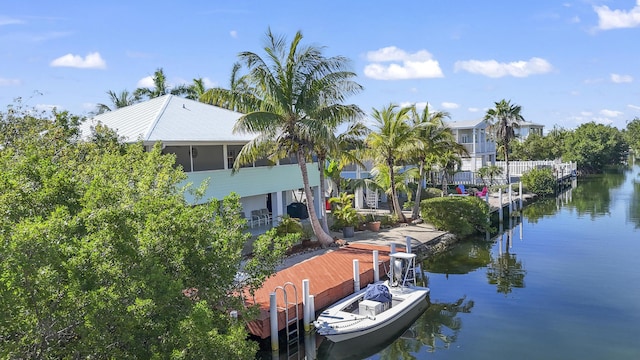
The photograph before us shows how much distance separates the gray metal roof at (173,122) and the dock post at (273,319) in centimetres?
860

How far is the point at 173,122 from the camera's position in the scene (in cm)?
2170

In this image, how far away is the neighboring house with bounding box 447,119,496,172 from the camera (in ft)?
176

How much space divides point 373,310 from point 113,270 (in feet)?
32.7

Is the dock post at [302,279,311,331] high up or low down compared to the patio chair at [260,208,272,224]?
down

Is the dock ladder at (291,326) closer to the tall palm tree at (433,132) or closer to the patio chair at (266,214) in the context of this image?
the patio chair at (266,214)

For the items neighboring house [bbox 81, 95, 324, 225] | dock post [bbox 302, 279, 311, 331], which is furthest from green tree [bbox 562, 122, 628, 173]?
dock post [bbox 302, 279, 311, 331]

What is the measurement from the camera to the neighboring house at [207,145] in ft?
67.3

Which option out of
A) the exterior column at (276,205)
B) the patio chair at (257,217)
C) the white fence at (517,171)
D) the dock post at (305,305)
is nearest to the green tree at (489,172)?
the white fence at (517,171)

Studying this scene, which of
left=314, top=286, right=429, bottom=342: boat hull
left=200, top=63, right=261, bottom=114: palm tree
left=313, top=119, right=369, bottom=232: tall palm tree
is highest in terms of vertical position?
left=200, top=63, right=261, bottom=114: palm tree

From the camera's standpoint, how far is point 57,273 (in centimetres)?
627

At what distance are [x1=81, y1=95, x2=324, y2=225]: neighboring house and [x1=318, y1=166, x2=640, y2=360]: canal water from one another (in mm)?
8519

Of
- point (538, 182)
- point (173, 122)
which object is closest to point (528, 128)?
point (538, 182)

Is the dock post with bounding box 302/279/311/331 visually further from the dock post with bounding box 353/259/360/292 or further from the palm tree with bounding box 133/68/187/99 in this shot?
the palm tree with bounding box 133/68/187/99

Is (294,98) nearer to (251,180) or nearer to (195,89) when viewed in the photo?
(251,180)
